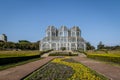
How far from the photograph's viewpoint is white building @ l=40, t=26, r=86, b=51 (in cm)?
8906

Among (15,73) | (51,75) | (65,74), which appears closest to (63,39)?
(15,73)

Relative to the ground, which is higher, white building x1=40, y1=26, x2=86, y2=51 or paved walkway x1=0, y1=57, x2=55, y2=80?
white building x1=40, y1=26, x2=86, y2=51

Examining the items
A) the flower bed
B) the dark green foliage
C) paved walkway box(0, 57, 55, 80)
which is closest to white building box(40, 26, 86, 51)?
paved walkway box(0, 57, 55, 80)

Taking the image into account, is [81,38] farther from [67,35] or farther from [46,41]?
[46,41]

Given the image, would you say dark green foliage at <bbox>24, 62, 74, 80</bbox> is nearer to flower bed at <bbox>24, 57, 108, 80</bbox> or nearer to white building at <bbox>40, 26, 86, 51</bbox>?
flower bed at <bbox>24, 57, 108, 80</bbox>

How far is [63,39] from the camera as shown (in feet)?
304

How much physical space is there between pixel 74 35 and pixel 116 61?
237ft

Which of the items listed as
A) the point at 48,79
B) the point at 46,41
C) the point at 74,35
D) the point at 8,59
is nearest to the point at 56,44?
the point at 46,41

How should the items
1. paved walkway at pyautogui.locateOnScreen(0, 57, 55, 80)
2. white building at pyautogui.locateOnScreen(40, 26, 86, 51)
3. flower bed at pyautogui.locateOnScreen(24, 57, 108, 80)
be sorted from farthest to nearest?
white building at pyautogui.locateOnScreen(40, 26, 86, 51), paved walkway at pyautogui.locateOnScreen(0, 57, 55, 80), flower bed at pyautogui.locateOnScreen(24, 57, 108, 80)

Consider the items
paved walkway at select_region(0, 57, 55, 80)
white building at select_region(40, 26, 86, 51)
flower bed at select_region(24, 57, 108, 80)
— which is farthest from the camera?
white building at select_region(40, 26, 86, 51)

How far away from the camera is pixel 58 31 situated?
319 ft

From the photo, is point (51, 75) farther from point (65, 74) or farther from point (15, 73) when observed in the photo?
point (15, 73)

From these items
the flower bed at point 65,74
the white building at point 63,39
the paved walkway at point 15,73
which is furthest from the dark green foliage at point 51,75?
the white building at point 63,39

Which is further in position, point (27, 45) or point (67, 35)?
point (27, 45)
